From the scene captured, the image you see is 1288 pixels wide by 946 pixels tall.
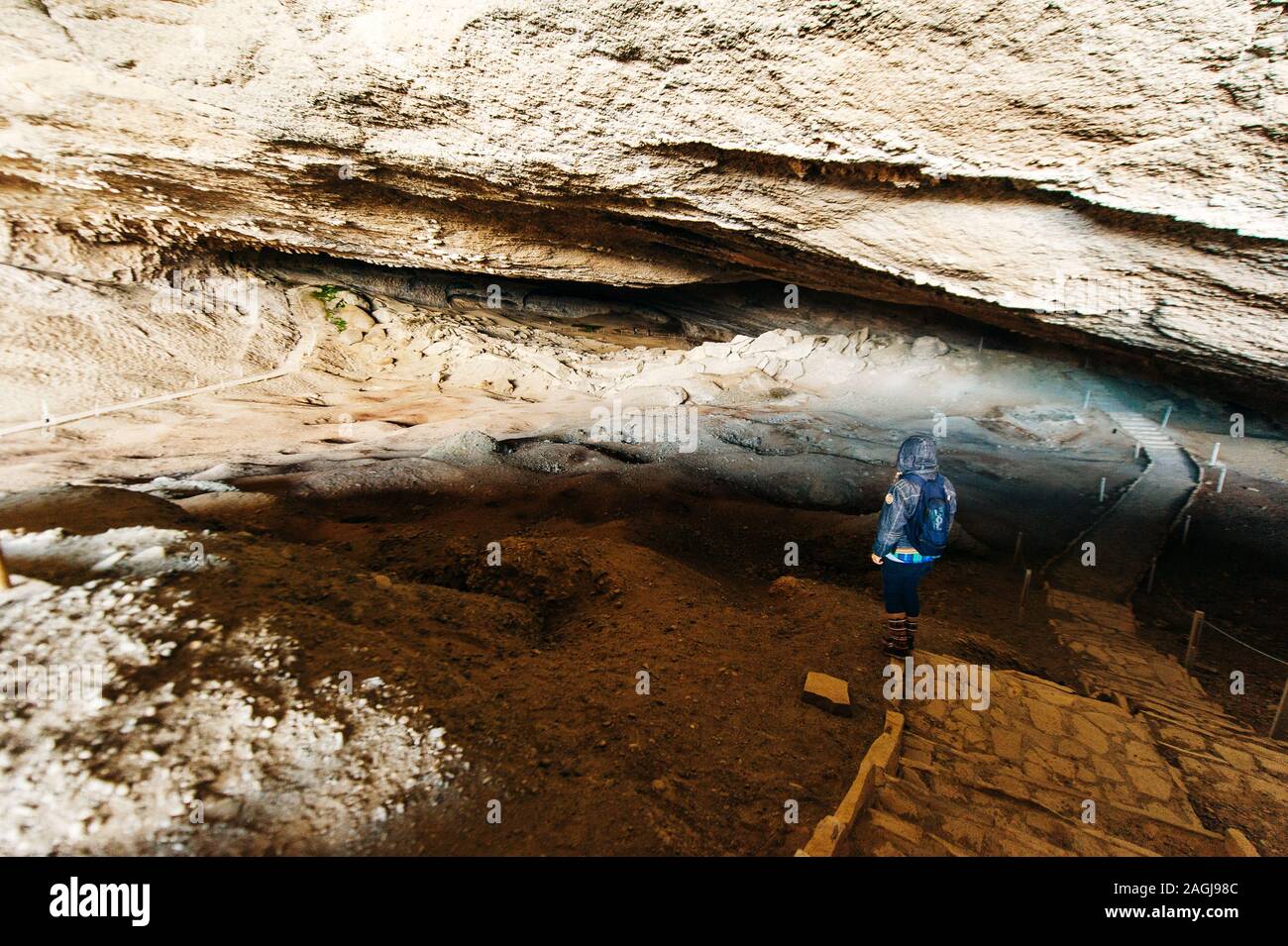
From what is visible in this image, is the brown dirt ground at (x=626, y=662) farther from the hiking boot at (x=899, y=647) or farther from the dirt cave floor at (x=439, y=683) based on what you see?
the hiking boot at (x=899, y=647)

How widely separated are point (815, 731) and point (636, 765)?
1286mm

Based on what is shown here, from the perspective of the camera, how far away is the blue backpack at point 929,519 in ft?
13.1

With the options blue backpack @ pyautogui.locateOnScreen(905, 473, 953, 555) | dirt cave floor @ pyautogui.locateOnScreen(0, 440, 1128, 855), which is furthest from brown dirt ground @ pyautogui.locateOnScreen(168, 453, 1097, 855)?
blue backpack @ pyautogui.locateOnScreen(905, 473, 953, 555)

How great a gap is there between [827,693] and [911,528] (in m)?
1.51

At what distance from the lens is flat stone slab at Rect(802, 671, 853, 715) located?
3.54 metres

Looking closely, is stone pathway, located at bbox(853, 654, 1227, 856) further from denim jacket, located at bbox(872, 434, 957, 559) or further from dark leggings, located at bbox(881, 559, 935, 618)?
denim jacket, located at bbox(872, 434, 957, 559)

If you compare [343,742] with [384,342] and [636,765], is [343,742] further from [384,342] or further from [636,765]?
[384,342]

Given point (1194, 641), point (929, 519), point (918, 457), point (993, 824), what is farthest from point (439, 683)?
point (1194, 641)

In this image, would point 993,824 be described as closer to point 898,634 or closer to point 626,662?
point 898,634

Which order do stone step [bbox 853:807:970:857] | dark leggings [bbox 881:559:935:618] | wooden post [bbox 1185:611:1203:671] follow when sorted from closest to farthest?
stone step [bbox 853:807:970:857]
dark leggings [bbox 881:559:935:618]
wooden post [bbox 1185:611:1203:671]

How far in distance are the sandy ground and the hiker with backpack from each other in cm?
51

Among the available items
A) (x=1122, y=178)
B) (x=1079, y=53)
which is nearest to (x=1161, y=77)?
(x=1079, y=53)

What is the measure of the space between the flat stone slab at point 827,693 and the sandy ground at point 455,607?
10 cm

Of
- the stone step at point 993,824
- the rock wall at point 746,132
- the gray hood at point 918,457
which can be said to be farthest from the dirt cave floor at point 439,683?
the rock wall at point 746,132
